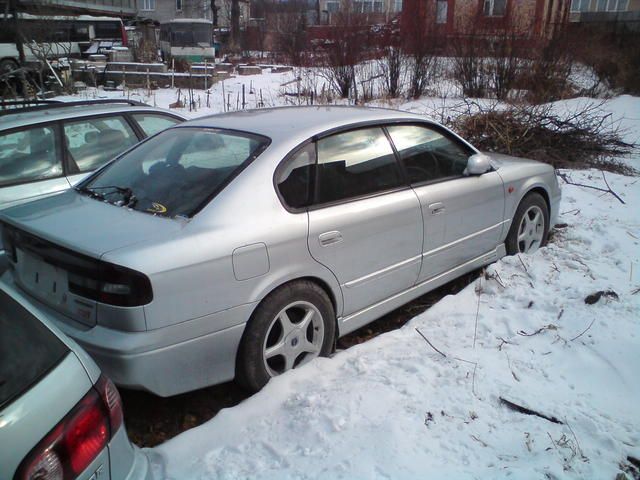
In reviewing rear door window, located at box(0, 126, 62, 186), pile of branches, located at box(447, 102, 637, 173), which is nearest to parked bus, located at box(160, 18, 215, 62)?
pile of branches, located at box(447, 102, 637, 173)

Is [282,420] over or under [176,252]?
under

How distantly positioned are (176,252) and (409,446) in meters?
1.37

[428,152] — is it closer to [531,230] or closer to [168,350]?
[531,230]

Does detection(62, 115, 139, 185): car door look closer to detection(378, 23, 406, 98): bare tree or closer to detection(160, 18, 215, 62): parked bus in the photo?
detection(378, 23, 406, 98): bare tree

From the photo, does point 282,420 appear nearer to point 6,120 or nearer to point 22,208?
point 22,208

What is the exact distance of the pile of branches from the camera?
8.29m

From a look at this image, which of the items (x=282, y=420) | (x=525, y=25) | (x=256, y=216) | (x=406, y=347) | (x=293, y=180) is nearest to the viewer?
(x=282, y=420)

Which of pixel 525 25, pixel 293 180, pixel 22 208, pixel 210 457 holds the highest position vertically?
pixel 525 25

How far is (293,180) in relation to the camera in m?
3.00

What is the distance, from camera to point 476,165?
13.1ft

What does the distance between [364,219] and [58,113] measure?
300cm

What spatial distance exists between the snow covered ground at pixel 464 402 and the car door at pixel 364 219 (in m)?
0.37

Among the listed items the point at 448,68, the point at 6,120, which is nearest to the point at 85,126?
the point at 6,120

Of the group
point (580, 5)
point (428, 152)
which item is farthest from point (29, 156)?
point (580, 5)
